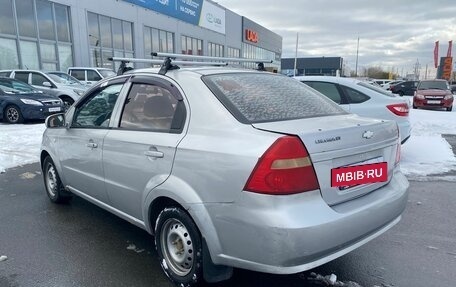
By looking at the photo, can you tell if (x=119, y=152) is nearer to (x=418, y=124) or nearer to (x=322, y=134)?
(x=322, y=134)

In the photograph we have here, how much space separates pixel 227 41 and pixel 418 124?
98.4 ft

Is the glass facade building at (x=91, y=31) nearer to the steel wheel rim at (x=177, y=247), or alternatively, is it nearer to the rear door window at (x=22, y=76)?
the rear door window at (x=22, y=76)

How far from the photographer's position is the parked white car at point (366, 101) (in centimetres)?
657

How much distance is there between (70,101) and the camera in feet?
44.7

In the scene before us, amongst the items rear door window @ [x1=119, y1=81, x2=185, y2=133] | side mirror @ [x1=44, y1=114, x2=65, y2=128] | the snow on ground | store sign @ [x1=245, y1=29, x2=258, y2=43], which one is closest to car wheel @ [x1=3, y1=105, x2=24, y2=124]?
the snow on ground

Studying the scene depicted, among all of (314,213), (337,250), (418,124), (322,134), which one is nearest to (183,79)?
(322,134)

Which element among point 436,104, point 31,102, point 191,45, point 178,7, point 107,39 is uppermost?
point 178,7

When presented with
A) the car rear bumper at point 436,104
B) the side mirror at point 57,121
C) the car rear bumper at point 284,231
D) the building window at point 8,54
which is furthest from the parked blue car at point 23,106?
the car rear bumper at point 436,104

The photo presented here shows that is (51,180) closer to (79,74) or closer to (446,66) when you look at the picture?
(79,74)

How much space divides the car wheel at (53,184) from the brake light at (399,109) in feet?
17.4

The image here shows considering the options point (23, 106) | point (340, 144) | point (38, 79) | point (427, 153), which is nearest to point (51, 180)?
point (340, 144)

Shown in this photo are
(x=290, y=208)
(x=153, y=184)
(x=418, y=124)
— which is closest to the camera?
(x=290, y=208)

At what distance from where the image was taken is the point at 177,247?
9.49 feet

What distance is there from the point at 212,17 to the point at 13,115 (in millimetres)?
26041
